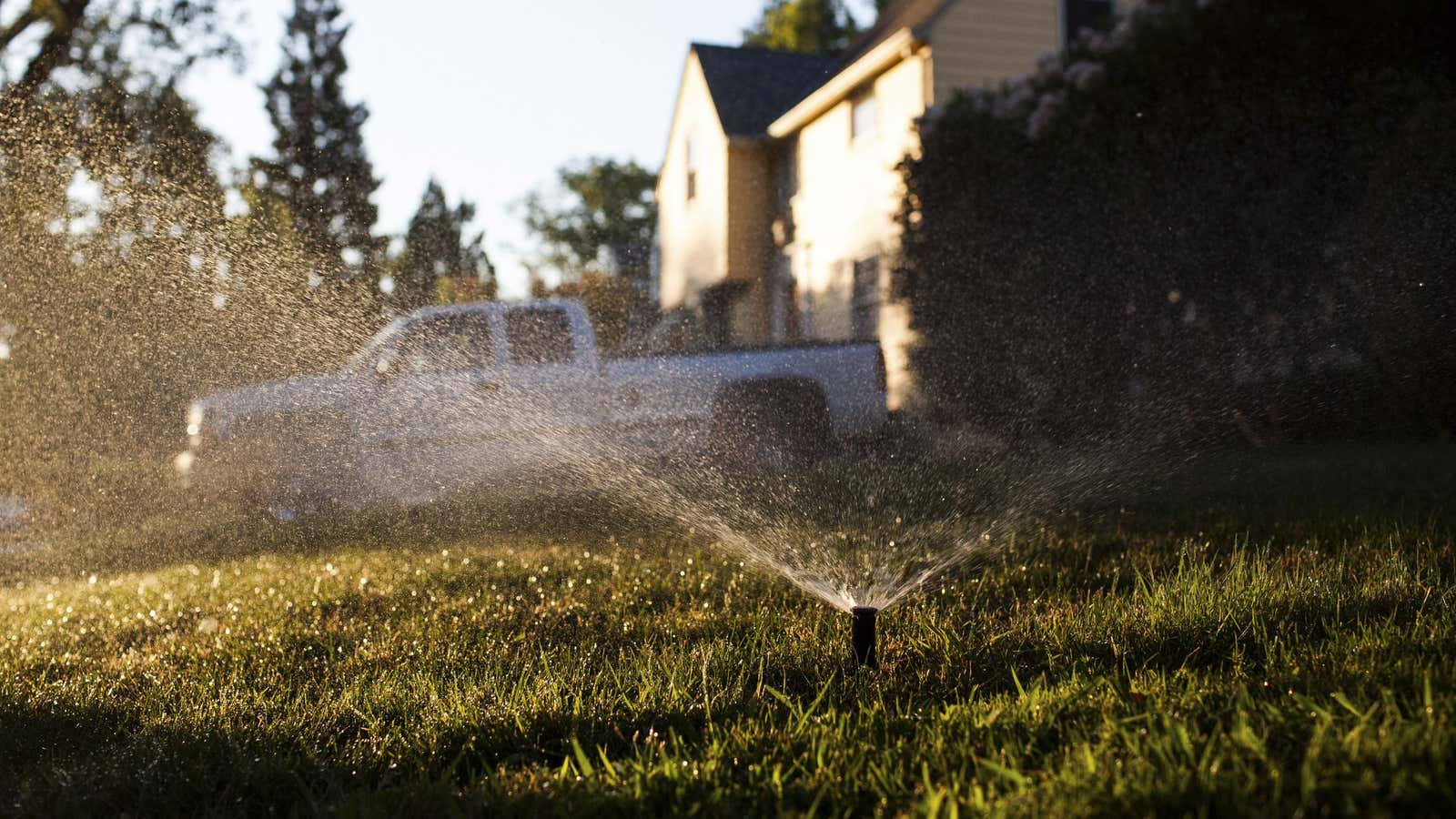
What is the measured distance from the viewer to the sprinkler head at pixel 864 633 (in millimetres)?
3246

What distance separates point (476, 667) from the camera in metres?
3.66

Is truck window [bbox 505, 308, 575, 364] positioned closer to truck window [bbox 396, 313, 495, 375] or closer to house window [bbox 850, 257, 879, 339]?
truck window [bbox 396, 313, 495, 375]

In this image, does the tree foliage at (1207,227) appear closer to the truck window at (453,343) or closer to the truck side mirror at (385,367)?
the truck window at (453,343)

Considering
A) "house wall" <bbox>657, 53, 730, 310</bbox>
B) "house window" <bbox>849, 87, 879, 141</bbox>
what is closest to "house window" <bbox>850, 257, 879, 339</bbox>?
"house window" <bbox>849, 87, 879, 141</bbox>

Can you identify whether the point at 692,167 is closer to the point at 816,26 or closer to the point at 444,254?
the point at 444,254

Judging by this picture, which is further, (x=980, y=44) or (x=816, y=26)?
(x=816, y=26)

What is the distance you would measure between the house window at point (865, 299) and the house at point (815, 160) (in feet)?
0.10

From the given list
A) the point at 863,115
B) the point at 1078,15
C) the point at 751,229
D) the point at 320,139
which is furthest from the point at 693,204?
the point at 320,139

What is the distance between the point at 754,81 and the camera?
2275 centimetres

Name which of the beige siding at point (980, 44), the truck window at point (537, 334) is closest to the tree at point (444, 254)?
the beige siding at point (980, 44)

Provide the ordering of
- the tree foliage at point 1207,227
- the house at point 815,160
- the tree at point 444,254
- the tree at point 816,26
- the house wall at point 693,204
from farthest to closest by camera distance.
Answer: the tree at point 816,26 → the tree at point 444,254 → the house wall at point 693,204 → the house at point 815,160 → the tree foliage at point 1207,227

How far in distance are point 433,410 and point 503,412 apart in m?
0.56

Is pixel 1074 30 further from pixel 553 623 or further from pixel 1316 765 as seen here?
pixel 1316 765

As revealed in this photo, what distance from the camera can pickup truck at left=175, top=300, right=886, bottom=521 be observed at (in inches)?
374
